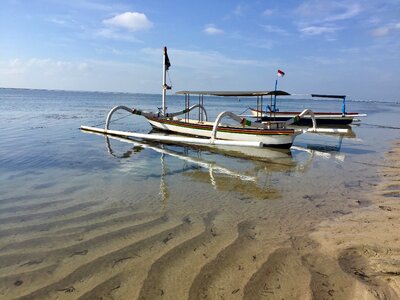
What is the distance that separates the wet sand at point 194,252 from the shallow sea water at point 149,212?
2cm

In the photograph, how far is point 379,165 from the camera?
13.0 metres

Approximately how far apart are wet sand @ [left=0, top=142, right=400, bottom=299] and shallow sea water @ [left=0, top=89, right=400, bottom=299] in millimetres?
24

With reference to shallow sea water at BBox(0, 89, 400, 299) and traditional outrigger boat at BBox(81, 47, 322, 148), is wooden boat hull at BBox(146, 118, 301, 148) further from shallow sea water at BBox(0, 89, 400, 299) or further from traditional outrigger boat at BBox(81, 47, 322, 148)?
shallow sea water at BBox(0, 89, 400, 299)

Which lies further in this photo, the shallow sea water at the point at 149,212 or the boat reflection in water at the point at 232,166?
the boat reflection in water at the point at 232,166

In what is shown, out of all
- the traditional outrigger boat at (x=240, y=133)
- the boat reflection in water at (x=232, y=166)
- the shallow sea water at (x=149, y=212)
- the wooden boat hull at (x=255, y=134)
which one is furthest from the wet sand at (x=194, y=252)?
the wooden boat hull at (x=255, y=134)

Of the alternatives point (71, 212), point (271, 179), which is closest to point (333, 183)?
point (271, 179)

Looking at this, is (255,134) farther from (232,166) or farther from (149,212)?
(149,212)

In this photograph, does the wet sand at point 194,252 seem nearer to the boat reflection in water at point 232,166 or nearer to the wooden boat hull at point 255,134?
the boat reflection in water at point 232,166

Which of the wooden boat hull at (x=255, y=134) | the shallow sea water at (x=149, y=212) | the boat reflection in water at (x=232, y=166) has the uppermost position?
the wooden boat hull at (x=255, y=134)

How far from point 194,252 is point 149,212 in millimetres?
2132

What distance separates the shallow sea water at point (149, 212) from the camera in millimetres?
4348

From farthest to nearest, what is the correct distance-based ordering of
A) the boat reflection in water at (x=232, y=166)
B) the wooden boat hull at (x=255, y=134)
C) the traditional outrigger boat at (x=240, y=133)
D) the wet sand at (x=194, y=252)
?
the wooden boat hull at (x=255, y=134)
the traditional outrigger boat at (x=240, y=133)
the boat reflection in water at (x=232, y=166)
the wet sand at (x=194, y=252)

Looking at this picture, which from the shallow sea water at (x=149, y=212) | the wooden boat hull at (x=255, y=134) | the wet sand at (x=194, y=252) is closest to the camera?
the wet sand at (x=194, y=252)

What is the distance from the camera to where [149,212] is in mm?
6945
